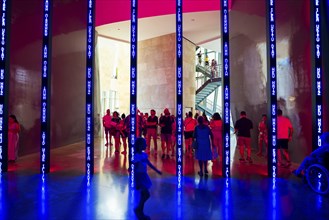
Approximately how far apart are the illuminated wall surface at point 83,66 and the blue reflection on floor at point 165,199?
3174mm

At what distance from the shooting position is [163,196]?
5.21m

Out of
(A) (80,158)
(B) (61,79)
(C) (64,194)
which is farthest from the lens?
(B) (61,79)

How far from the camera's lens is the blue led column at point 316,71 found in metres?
6.55

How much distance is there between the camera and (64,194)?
17.4ft

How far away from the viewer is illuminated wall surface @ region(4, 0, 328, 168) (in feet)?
27.6

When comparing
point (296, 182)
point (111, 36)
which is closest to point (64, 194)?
point (296, 182)

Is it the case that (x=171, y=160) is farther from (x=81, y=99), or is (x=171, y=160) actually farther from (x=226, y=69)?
(x=81, y=99)

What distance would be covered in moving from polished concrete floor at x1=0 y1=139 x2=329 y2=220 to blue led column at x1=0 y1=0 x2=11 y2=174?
659 mm

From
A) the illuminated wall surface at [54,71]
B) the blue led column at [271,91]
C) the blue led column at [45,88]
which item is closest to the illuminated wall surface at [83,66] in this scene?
the illuminated wall surface at [54,71]

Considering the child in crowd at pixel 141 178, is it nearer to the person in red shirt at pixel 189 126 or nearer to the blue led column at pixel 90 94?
the blue led column at pixel 90 94

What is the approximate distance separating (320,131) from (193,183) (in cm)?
358

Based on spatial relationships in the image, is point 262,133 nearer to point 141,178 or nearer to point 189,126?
point 189,126

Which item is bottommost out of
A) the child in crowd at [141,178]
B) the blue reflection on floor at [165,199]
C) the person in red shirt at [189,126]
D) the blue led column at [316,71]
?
the blue reflection on floor at [165,199]

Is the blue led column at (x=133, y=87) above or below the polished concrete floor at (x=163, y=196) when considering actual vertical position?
above
